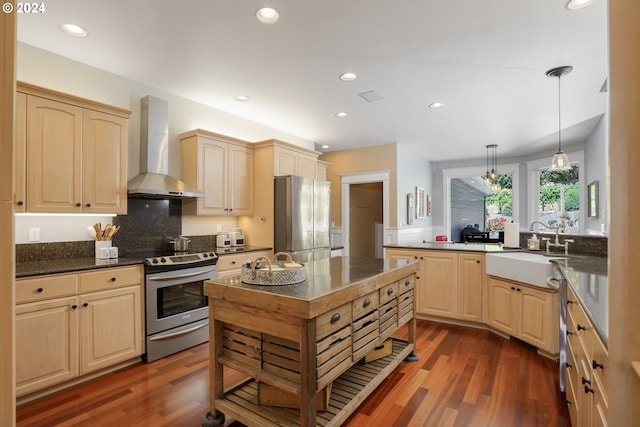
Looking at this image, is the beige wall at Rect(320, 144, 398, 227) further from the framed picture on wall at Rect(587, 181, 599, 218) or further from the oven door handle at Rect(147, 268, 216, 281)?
the oven door handle at Rect(147, 268, 216, 281)

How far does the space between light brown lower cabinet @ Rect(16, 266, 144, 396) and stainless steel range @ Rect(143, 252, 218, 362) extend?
0.09 meters

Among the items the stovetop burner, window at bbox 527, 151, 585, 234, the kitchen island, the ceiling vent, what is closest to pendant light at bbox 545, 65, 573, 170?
the ceiling vent

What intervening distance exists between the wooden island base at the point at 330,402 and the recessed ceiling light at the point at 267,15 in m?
2.51

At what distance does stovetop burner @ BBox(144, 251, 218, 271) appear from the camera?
2844 mm

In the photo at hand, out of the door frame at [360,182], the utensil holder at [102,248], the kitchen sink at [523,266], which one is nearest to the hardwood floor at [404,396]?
the kitchen sink at [523,266]

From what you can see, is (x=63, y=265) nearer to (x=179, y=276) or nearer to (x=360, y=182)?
(x=179, y=276)

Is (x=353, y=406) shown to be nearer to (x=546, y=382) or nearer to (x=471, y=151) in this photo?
(x=546, y=382)

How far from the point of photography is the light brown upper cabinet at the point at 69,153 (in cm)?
243

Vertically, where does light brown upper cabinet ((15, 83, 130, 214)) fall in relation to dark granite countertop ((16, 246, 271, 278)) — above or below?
above

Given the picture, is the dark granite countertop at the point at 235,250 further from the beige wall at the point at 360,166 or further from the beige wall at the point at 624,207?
the beige wall at the point at 624,207

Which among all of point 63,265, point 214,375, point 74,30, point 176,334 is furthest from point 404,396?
point 74,30

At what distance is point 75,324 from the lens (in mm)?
2379

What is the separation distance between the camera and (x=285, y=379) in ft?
5.50
